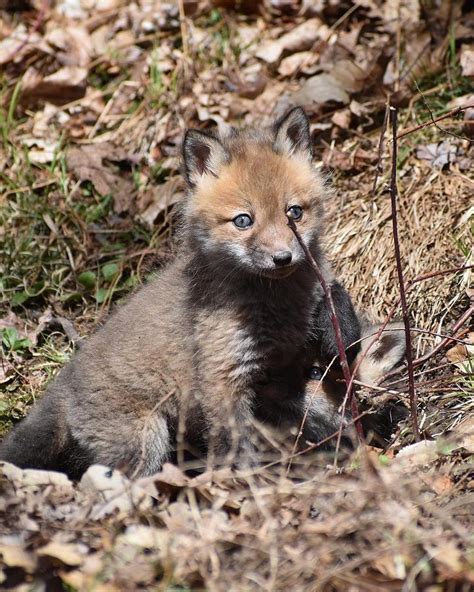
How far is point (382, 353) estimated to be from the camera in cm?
543

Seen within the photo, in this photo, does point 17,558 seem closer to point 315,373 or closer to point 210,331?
point 210,331

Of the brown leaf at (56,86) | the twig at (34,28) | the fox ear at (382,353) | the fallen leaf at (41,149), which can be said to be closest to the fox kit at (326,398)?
the fox ear at (382,353)

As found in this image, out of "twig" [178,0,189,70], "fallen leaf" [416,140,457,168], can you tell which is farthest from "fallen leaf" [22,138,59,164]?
"fallen leaf" [416,140,457,168]

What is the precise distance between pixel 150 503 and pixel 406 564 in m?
1.25

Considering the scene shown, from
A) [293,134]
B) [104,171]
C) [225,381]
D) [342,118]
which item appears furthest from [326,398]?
[104,171]

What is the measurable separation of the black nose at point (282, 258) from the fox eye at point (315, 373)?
1145mm

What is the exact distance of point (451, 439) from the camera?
3.79 meters

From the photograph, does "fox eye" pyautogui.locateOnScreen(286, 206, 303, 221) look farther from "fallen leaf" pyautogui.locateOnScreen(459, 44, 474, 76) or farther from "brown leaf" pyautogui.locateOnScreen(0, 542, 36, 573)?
"fallen leaf" pyautogui.locateOnScreen(459, 44, 474, 76)

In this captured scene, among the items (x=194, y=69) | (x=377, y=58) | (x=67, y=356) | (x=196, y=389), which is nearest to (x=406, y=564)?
(x=196, y=389)

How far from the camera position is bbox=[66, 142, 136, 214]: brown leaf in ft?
23.9

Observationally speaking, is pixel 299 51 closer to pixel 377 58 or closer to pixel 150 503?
pixel 377 58

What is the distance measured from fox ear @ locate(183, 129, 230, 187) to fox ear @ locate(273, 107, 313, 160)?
14.2 inches

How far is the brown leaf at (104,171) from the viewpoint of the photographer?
286 inches

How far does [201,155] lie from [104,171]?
2701 millimetres
